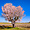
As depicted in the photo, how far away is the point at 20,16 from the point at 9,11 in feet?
16.8

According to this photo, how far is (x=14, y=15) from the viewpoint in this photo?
30.1 metres

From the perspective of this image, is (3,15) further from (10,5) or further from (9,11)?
(10,5)

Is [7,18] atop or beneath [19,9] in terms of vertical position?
beneath

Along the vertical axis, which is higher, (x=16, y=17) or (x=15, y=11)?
(x=15, y=11)

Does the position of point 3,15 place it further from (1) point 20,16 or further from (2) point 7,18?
(1) point 20,16

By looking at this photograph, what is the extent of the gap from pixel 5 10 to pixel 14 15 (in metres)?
4.13

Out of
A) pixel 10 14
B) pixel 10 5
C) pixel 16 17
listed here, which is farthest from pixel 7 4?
pixel 16 17

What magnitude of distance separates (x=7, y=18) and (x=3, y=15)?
199 centimetres

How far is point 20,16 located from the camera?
103 feet

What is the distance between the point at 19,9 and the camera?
100ft

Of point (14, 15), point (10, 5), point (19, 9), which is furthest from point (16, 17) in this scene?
point (10, 5)

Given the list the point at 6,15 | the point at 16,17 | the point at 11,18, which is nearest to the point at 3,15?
the point at 6,15

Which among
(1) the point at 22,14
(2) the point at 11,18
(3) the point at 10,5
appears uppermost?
(3) the point at 10,5

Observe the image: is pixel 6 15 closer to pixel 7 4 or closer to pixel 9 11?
pixel 9 11
